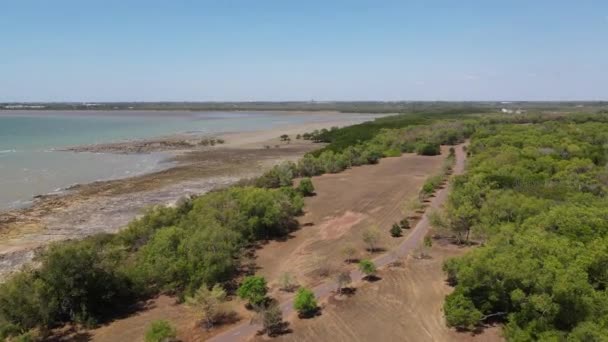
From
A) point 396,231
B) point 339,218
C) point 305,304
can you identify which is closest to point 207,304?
point 305,304

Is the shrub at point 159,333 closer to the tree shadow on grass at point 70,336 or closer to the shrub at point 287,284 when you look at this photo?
the tree shadow on grass at point 70,336

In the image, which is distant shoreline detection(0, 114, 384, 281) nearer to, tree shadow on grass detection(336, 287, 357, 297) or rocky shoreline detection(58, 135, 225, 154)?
rocky shoreline detection(58, 135, 225, 154)

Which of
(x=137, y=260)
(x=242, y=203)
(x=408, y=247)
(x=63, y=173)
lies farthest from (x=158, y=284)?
(x=63, y=173)

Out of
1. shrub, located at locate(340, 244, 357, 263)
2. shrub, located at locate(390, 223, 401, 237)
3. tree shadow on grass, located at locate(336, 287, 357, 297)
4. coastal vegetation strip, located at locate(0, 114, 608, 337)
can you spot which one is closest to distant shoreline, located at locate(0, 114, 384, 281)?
coastal vegetation strip, located at locate(0, 114, 608, 337)

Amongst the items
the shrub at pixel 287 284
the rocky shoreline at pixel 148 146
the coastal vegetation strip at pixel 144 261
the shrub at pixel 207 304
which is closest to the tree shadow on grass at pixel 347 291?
the shrub at pixel 287 284

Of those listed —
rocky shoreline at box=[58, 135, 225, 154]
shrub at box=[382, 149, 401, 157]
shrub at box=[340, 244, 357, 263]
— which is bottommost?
shrub at box=[340, 244, 357, 263]

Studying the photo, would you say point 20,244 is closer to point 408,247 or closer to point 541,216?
point 408,247

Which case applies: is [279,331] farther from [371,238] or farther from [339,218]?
[339,218]
